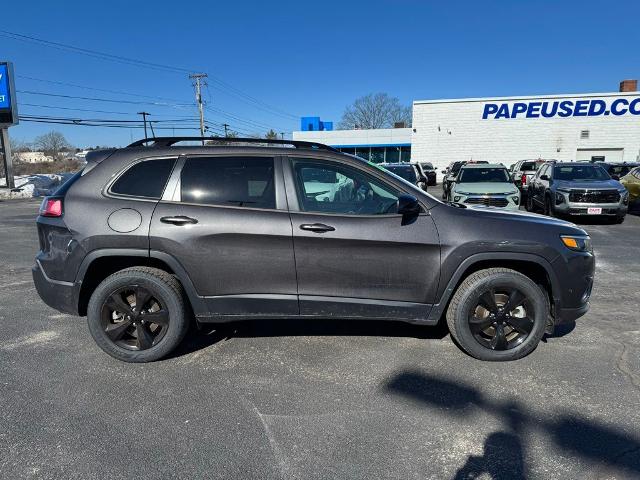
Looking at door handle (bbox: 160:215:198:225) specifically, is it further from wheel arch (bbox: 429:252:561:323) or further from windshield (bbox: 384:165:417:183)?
windshield (bbox: 384:165:417:183)

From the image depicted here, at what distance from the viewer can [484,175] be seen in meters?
12.3

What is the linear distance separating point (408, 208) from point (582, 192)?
10.3m

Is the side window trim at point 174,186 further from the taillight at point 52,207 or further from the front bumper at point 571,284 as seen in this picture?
the front bumper at point 571,284

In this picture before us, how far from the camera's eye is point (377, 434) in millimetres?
2674

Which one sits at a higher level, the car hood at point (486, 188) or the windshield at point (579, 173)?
the windshield at point (579, 173)

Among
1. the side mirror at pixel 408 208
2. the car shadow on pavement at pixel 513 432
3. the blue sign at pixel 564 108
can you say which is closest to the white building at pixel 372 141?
the blue sign at pixel 564 108

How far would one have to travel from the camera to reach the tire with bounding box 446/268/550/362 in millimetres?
3500

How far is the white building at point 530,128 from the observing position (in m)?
29.9

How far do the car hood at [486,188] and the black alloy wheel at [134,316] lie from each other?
9.46 meters

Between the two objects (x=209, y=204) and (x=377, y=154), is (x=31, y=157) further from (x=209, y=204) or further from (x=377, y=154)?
(x=209, y=204)

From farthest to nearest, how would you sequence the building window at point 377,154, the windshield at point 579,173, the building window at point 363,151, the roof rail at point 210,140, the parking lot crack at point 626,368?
the building window at point 363,151 < the building window at point 377,154 < the windshield at point 579,173 < the roof rail at point 210,140 < the parking lot crack at point 626,368

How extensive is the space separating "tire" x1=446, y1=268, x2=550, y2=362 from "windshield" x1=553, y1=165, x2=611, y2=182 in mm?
10529

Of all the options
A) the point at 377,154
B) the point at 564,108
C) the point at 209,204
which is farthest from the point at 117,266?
the point at 377,154

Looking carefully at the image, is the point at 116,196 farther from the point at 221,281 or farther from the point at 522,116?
the point at 522,116
